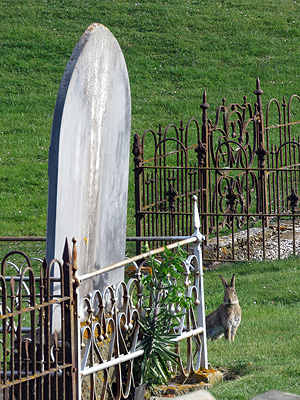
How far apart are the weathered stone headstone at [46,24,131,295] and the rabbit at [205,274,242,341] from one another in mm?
1261

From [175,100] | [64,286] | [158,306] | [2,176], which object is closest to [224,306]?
[158,306]

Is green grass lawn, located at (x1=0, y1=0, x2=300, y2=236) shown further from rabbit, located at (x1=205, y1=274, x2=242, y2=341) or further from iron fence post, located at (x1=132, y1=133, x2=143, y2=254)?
rabbit, located at (x1=205, y1=274, x2=242, y2=341)

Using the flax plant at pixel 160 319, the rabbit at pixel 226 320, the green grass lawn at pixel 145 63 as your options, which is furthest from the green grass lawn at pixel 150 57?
the flax plant at pixel 160 319

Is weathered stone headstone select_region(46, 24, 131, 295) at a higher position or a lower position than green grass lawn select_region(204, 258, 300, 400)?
higher

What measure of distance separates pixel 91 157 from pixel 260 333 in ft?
8.54

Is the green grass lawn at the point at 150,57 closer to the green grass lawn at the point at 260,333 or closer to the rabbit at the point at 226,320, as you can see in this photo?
the green grass lawn at the point at 260,333

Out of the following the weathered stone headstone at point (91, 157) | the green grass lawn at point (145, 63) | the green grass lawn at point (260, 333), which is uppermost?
the green grass lawn at point (145, 63)

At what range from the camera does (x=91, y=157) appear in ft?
19.1

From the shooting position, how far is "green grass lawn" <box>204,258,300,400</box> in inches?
219

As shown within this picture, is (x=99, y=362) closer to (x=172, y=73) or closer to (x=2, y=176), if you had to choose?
(x=2, y=176)

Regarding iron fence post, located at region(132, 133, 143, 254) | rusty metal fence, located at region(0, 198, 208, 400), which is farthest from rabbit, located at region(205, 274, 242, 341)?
iron fence post, located at region(132, 133, 143, 254)

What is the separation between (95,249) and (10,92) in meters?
15.3

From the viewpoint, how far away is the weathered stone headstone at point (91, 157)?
534 cm

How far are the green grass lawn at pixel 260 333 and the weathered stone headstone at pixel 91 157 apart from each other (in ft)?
4.18
